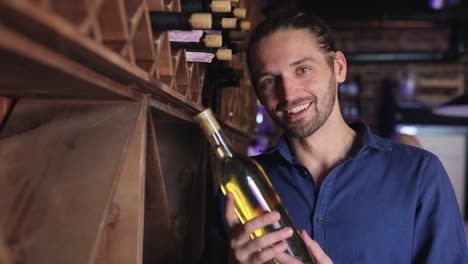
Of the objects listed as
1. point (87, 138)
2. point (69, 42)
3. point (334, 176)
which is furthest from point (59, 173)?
point (334, 176)

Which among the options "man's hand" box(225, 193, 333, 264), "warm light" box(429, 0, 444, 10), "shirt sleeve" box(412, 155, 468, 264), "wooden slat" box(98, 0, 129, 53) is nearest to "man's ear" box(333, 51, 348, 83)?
"shirt sleeve" box(412, 155, 468, 264)

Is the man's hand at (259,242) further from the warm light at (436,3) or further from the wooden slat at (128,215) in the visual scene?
the warm light at (436,3)

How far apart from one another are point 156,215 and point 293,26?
59cm

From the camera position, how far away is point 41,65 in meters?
0.50

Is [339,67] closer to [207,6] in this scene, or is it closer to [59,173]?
[207,6]

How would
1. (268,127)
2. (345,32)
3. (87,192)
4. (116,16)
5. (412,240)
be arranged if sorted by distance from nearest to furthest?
(116,16) → (87,192) → (412,240) → (268,127) → (345,32)

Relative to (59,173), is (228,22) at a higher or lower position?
higher

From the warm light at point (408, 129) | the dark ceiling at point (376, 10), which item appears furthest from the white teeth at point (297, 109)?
the warm light at point (408, 129)

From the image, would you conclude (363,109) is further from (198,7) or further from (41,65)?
(41,65)

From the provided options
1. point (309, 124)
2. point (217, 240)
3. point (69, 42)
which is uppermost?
point (69, 42)

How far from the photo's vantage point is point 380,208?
3.64 feet

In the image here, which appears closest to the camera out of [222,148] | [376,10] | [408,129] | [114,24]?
[114,24]

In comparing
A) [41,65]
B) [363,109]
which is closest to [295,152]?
[41,65]

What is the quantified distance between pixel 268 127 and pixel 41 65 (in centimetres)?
440
